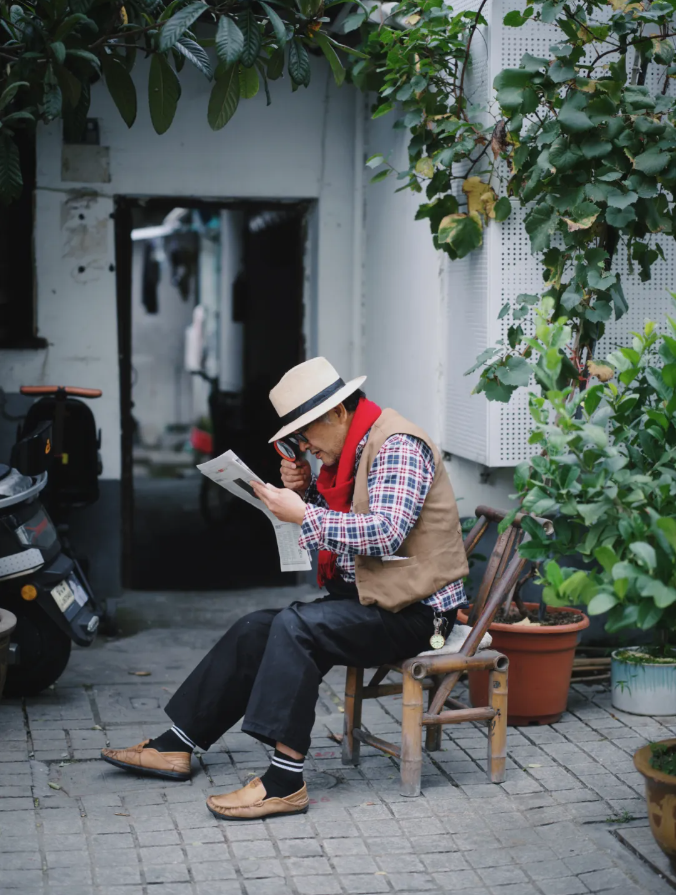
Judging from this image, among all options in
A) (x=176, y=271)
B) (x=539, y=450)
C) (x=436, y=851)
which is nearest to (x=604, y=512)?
(x=436, y=851)

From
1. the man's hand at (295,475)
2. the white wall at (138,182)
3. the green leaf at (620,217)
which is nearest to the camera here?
the man's hand at (295,475)

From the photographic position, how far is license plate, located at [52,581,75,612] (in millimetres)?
5254

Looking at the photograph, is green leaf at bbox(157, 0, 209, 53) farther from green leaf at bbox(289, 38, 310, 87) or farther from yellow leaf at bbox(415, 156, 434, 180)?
yellow leaf at bbox(415, 156, 434, 180)

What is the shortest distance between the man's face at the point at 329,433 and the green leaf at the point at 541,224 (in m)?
1.40

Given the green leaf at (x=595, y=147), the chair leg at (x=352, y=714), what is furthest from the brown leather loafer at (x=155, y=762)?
the green leaf at (x=595, y=147)

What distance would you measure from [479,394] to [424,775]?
79.8 inches

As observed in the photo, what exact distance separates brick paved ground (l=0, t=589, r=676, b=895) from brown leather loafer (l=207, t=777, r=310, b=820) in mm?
37

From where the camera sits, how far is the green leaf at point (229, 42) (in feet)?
12.1

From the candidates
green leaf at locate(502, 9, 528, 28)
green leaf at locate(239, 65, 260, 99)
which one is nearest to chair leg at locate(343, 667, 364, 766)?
green leaf at locate(239, 65, 260, 99)

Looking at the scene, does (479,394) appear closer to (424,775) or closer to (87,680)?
(424,775)

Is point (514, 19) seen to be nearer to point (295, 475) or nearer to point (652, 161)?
point (652, 161)

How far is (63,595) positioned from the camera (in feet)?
17.4

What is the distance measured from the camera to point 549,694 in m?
5.10

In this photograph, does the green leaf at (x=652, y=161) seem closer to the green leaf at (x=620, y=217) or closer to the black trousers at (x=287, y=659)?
the green leaf at (x=620, y=217)
